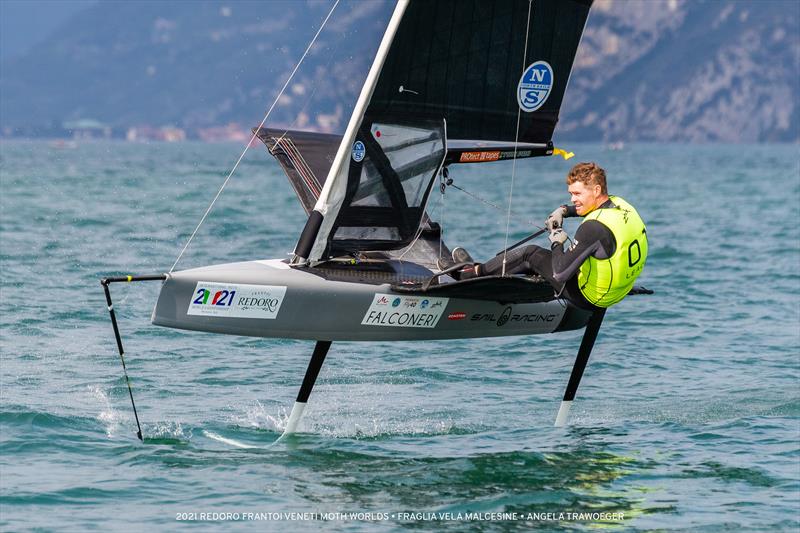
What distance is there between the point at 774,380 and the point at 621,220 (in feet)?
10.5

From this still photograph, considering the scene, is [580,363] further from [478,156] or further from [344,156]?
[344,156]

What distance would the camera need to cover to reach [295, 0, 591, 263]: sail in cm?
771

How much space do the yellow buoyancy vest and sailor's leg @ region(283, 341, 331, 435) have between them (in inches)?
70.0

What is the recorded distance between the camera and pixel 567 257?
7219 millimetres

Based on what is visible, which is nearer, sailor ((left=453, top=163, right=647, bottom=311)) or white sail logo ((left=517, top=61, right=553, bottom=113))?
sailor ((left=453, top=163, right=647, bottom=311))

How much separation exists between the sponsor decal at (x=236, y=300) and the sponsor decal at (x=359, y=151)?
3.22ft

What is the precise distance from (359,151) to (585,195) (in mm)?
1441

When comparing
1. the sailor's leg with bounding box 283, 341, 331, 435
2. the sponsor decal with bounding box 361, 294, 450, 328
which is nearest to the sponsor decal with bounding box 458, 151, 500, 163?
the sponsor decal with bounding box 361, 294, 450, 328

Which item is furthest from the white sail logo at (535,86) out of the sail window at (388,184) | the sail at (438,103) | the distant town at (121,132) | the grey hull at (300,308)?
the distant town at (121,132)

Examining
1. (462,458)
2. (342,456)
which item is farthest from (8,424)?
(462,458)

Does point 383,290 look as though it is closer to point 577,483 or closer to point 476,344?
point 577,483

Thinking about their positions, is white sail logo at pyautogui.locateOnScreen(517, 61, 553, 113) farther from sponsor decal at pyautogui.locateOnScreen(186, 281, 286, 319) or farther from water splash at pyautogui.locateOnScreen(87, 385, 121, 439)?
water splash at pyautogui.locateOnScreen(87, 385, 121, 439)

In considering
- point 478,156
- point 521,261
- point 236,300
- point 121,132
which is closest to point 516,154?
point 478,156

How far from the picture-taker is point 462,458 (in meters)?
7.44
